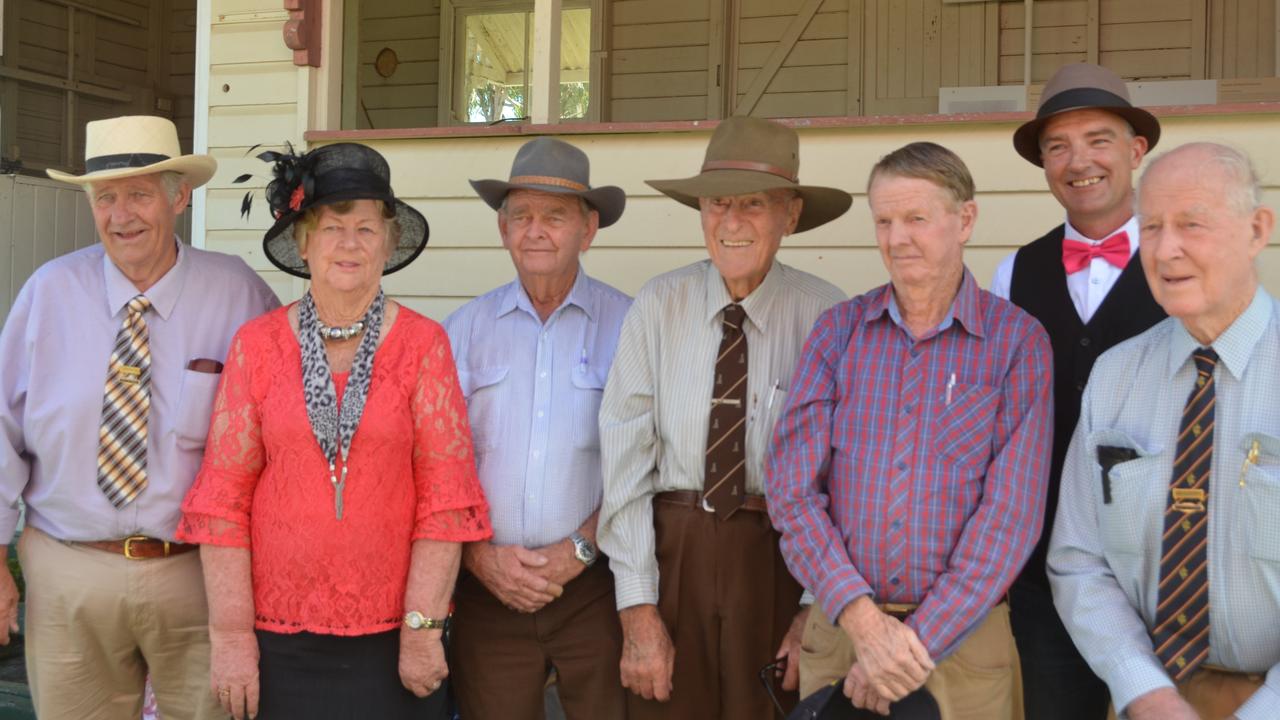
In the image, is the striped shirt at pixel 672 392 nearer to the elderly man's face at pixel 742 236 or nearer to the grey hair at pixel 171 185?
the elderly man's face at pixel 742 236

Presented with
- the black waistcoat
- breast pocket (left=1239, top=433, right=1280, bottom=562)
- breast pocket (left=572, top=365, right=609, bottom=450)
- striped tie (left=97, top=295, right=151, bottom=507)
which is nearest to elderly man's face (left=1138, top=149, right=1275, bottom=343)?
breast pocket (left=1239, top=433, right=1280, bottom=562)

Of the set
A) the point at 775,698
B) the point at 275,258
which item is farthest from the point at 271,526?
the point at 775,698

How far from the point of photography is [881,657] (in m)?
2.12

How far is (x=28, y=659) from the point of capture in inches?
109

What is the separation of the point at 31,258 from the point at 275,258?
5989mm

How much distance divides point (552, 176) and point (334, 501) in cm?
104

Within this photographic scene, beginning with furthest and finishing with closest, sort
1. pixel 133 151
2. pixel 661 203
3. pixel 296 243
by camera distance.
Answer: pixel 661 203 < pixel 133 151 < pixel 296 243

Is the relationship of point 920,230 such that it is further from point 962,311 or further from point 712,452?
point 712,452

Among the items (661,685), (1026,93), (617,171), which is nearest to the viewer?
(661,685)

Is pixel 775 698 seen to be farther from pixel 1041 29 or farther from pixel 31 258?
pixel 31 258

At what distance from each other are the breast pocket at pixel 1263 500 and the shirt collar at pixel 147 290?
95.3 inches

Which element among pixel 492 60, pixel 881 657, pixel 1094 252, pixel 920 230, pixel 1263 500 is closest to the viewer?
pixel 1263 500

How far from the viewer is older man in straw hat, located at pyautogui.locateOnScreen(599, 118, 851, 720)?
102 inches

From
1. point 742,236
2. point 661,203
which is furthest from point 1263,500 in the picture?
point 661,203
